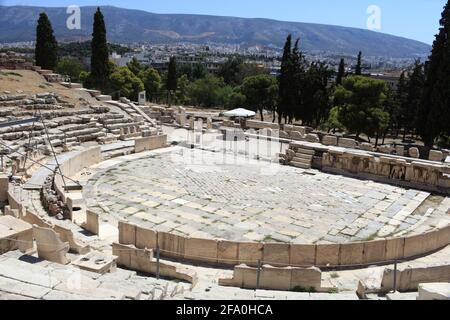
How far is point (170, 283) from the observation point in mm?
8711

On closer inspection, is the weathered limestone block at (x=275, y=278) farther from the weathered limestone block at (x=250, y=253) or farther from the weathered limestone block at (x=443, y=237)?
the weathered limestone block at (x=443, y=237)

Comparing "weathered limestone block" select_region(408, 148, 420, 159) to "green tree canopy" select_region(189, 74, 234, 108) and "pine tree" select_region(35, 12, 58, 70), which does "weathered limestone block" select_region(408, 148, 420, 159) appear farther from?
"green tree canopy" select_region(189, 74, 234, 108)

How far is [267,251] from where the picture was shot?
9.99 metres

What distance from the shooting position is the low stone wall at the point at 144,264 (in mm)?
9164

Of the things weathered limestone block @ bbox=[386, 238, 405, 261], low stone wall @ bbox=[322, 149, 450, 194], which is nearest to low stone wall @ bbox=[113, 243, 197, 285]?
weathered limestone block @ bbox=[386, 238, 405, 261]

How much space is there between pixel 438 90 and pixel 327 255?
735 inches

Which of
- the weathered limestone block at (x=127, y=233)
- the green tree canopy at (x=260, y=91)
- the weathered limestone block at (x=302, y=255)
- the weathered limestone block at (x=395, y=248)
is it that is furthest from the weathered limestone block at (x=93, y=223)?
the green tree canopy at (x=260, y=91)

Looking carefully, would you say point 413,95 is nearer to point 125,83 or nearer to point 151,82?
point 125,83

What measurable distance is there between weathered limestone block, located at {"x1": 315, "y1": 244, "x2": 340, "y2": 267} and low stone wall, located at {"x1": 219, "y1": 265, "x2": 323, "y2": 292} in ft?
4.17

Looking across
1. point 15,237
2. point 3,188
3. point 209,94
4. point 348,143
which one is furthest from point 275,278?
point 209,94

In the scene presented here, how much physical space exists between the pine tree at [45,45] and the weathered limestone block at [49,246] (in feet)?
92.7

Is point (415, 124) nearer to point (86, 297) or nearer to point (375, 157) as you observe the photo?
point (375, 157)
